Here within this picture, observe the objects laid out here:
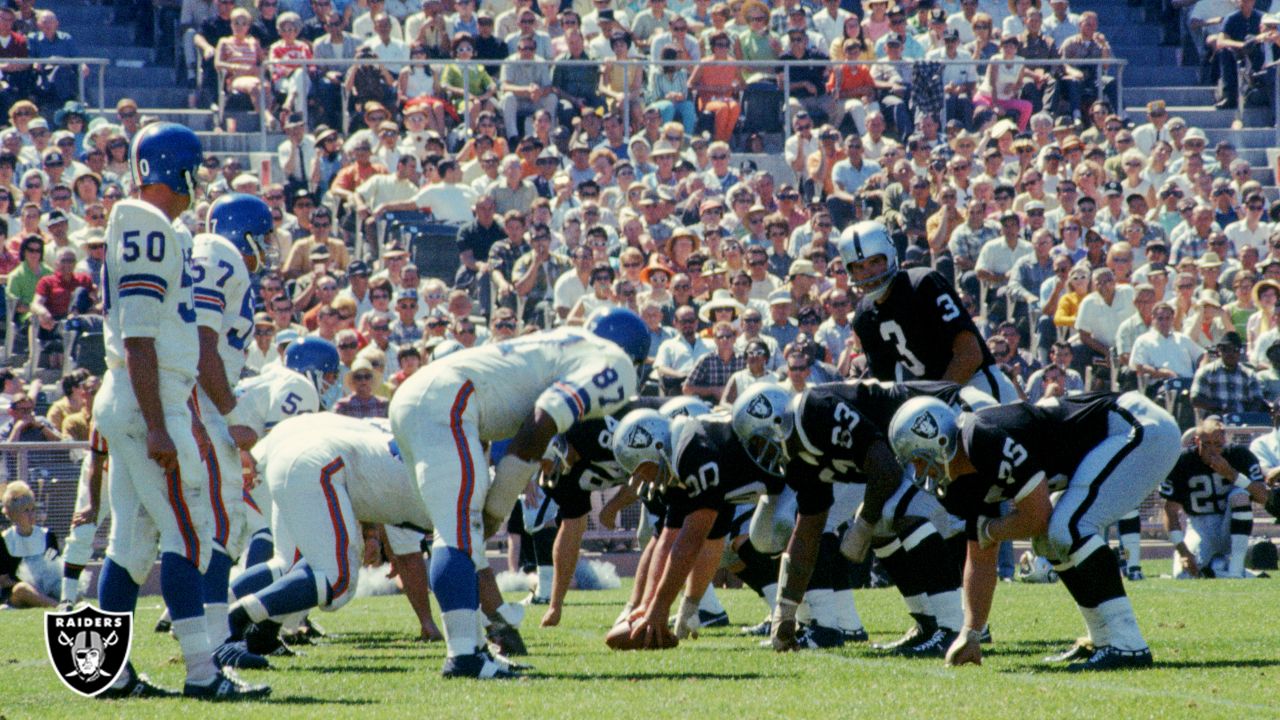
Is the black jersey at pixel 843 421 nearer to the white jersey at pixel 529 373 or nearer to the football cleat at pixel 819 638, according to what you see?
the football cleat at pixel 819 638

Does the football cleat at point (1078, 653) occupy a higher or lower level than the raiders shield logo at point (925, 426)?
lower

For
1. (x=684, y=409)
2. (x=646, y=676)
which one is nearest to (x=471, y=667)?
(x=646, y=676)

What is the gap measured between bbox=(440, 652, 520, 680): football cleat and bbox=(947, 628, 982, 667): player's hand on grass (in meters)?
2.06

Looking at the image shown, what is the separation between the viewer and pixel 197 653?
724 centimetres

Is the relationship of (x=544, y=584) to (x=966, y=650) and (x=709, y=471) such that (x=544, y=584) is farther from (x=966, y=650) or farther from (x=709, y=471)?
(x=966, y=650)

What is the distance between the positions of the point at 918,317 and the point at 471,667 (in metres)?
3.20

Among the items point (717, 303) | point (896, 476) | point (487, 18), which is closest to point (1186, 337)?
point (717, 303)

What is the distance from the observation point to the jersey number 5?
378 inches

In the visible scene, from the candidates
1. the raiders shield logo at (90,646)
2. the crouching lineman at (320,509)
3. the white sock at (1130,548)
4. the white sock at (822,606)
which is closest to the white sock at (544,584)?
the crouching lineman at (320,509)

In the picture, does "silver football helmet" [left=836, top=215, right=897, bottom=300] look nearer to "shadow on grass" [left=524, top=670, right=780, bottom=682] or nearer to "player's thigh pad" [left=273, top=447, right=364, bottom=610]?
"shadow on grass" [left=524, top=670, right=780, bottom=682]

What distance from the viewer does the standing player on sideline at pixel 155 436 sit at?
716cm

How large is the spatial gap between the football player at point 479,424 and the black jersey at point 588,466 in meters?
2.09

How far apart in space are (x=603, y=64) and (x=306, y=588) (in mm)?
12941

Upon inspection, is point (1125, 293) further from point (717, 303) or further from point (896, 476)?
point (896, 476)
